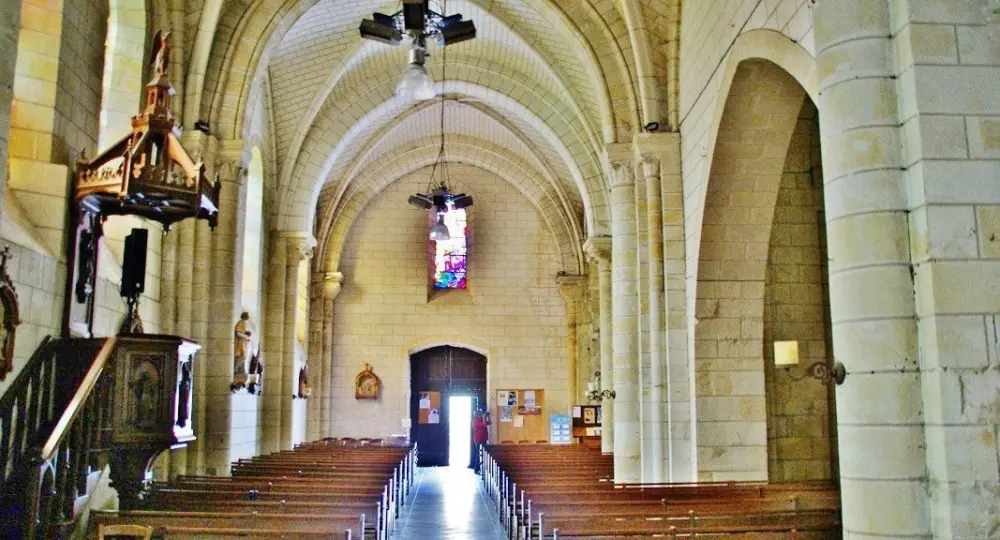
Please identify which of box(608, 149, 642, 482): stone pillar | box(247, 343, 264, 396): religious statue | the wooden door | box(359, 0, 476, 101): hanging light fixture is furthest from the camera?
the wooden door

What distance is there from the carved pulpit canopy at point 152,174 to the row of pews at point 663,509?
3.61 meters

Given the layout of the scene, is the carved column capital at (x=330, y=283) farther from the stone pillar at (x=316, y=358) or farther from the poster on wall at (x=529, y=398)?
the poster on wall at (x=529, y=398)

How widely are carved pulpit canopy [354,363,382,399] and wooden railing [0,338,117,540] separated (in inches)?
501

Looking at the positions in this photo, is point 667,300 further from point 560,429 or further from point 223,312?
point 560,429

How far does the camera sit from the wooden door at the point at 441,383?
2033cm

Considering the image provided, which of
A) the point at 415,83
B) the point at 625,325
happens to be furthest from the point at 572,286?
the point at 415,83

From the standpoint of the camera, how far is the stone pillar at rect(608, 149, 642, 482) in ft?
35.0

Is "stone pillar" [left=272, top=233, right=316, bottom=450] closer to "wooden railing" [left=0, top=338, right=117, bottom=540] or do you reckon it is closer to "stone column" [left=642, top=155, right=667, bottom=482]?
"stone column" [left=642, top=155, right=667, bottom=482]

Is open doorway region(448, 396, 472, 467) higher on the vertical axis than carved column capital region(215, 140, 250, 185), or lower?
lower

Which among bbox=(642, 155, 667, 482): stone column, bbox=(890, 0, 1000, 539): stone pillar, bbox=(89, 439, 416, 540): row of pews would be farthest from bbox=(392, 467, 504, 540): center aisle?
bbox=(890, 0, 1000, 539): stone pillar

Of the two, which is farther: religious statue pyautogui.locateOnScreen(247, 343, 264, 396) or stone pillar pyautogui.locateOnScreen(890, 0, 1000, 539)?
religious statue pyautogui.locateOnScreen(247, 343, 264, 396)

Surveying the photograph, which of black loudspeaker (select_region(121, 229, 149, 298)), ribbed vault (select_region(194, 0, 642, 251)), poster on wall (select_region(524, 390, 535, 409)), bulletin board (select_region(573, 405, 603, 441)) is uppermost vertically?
ribbed vault (select_region(194, 0, 642, 251))

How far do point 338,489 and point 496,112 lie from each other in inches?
428

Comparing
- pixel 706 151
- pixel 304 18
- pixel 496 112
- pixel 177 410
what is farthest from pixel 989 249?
pixel 496 112
